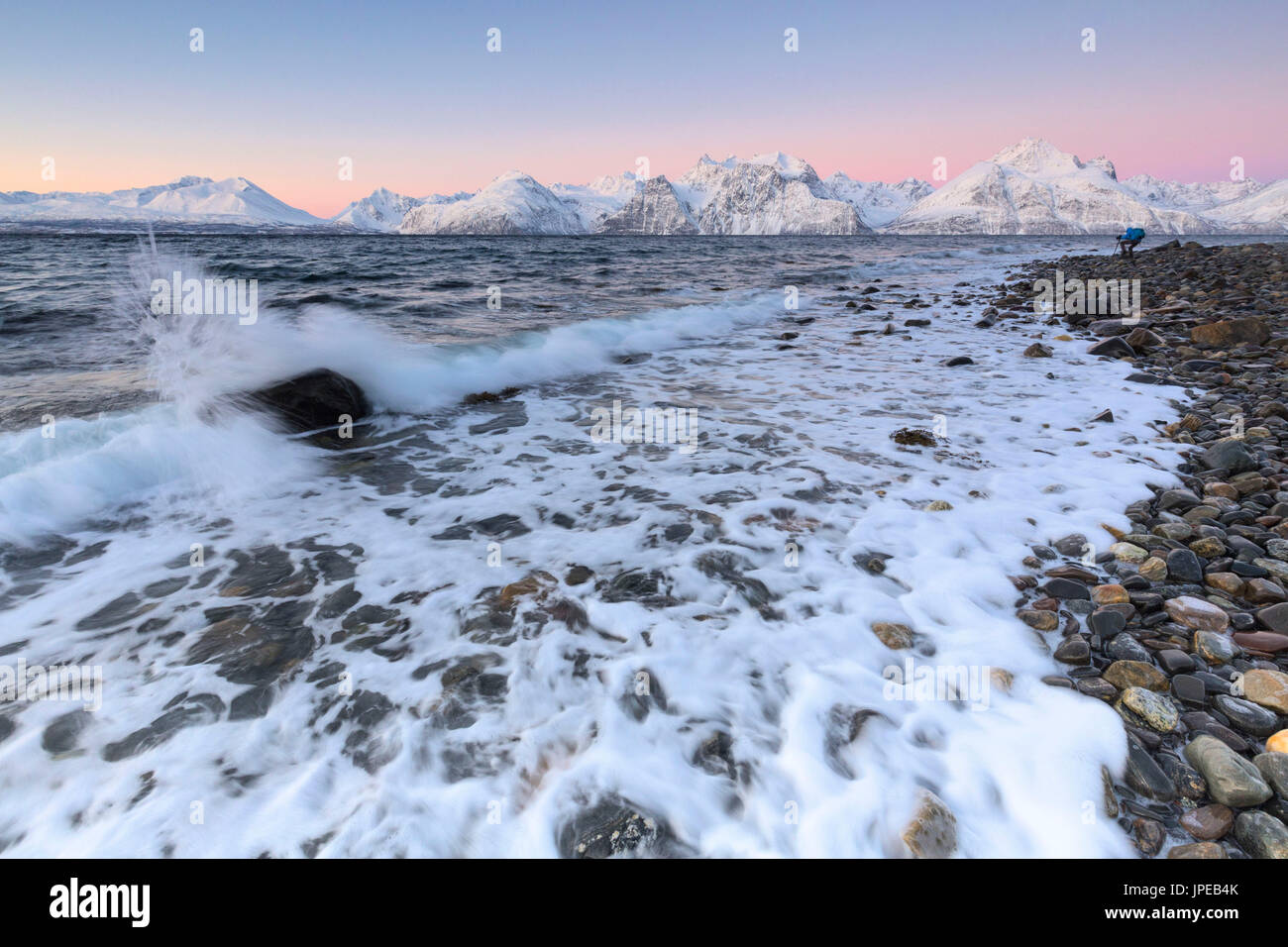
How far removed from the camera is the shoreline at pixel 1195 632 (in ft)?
6.60

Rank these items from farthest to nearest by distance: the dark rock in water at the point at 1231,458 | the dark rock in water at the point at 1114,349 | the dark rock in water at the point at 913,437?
the dark rock in water at the point at 1114,349 → the dark rock in water at the point at 913,437 → the dark rock in water at the point at 1231,458

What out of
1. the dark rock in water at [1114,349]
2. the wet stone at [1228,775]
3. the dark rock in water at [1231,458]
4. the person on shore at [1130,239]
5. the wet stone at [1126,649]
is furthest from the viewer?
the person on shore at [1130,239]

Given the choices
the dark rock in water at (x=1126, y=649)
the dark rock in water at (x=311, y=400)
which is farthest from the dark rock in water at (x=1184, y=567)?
the dark rock in water at (x=311, y=400)

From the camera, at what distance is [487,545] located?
4.12 meters

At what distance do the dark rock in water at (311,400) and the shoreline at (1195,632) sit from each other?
708 centimetres

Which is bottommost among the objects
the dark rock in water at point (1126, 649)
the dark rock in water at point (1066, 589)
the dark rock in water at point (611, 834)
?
the dark rock in water at point (611, 834)

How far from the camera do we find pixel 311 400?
257 inches

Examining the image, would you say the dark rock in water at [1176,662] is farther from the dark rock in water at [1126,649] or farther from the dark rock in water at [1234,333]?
the dark rock in water at [1234,333]

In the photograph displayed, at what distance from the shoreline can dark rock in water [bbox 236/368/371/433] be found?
708 cm

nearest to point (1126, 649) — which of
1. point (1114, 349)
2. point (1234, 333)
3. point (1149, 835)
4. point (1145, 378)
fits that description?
point (1149, 835)
